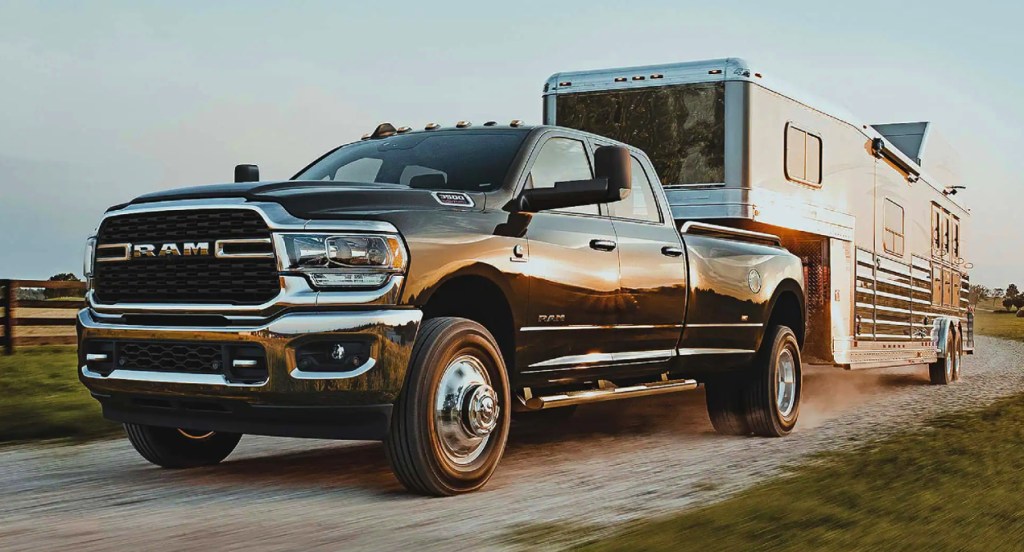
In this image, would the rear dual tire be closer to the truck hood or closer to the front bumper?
the truck hood

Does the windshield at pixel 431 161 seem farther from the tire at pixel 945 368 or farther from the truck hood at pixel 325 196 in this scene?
the tire at pixel 945 368

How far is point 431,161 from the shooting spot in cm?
760

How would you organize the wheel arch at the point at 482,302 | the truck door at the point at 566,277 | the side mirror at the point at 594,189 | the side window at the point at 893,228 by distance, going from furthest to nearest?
the side window at the point at 893,228
the truck door at the point at 566,277
the side mirror at the point at 594,189
the wheel arch at the point at 482,302

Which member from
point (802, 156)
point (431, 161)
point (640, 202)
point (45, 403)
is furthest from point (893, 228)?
point (45, 403)

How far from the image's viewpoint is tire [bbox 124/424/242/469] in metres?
7.23

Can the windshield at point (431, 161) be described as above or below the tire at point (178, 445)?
above

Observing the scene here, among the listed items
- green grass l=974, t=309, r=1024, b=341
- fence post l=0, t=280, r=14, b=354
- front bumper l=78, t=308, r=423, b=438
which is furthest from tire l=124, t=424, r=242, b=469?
green grass l=974, t=309, r=1024, b=341

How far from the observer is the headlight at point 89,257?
662 centimetres

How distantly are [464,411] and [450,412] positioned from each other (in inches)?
3.3

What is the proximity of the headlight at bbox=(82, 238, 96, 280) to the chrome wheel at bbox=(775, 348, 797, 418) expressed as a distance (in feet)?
18.8

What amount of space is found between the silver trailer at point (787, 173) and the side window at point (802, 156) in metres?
0.01


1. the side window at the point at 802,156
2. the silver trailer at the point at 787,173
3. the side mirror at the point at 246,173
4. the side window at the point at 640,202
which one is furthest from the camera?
the side window at the point at 802,156

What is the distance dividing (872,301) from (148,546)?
11891mm

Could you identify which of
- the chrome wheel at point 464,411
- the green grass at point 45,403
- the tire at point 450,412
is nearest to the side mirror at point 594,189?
the tire at point 450,412
